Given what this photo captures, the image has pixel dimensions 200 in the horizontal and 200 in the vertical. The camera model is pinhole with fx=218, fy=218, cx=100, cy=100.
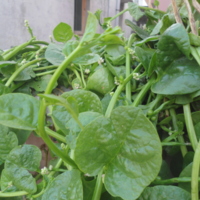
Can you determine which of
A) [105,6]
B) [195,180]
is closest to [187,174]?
[195,180]

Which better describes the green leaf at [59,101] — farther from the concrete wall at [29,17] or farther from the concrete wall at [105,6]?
the concrete wall at [105,6]

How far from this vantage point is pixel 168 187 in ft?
0.51

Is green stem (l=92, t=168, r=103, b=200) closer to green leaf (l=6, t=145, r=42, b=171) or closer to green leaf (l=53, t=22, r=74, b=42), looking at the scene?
green leaf (l=6, t=145, r=42, b=171)

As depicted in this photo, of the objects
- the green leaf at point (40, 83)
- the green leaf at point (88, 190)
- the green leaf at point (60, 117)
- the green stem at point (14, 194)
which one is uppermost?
the green leaf at point (60, 117)

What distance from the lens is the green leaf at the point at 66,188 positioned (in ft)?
0.43

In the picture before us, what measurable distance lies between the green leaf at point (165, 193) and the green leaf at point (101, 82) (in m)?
0.11

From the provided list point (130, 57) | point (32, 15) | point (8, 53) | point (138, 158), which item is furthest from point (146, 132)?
point (32, 15)

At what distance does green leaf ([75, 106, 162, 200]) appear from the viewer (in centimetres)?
13

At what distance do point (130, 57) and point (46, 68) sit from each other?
0.11 meters

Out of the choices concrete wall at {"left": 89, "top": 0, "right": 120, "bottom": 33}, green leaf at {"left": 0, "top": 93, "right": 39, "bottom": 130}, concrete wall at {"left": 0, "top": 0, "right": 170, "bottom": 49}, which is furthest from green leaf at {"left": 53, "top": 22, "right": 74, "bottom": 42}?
concrete wall at {"left": 89, "top": 0, "right": 120, "bottom": 33}

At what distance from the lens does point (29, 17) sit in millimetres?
1639

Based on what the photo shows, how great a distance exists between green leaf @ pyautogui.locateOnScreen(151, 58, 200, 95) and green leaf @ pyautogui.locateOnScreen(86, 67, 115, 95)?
5cm

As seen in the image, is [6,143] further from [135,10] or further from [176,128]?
[135,10]

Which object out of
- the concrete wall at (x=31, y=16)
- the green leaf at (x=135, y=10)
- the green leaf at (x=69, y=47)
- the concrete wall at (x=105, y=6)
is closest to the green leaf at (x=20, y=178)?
the green leaf at (x=69, y=47)
